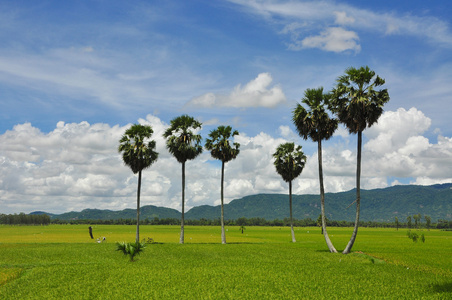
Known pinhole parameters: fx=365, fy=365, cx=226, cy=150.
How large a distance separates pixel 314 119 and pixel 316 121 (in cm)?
38

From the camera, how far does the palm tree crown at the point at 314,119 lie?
4897 centimetres

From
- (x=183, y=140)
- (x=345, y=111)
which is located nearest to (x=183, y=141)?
(x=183, y=140)

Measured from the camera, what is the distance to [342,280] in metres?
26.9

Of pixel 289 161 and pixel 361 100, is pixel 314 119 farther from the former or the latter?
pixel 289 161

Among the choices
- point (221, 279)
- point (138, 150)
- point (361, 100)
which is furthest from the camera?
point (138, 150)

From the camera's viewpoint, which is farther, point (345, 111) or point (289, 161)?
point (289, 161)

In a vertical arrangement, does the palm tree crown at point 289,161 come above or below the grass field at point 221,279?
above

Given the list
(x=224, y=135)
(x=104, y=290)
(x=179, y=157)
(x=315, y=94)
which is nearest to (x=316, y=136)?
(x=315, y=94)

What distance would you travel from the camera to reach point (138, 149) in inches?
2450

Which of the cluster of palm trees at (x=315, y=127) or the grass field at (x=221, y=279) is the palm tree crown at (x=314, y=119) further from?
the grass field at (x=221, y=279)

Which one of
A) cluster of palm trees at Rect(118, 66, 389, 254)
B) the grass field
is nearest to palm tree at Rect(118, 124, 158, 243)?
cluster of palm trees at Rect(118, 66, 389, 254)

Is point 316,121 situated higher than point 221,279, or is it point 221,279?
point 316,121

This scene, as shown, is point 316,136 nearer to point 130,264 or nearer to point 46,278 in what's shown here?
point 130,264

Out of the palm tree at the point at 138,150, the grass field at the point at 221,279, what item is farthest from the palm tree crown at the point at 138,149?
the grass field at the point at 221,279
